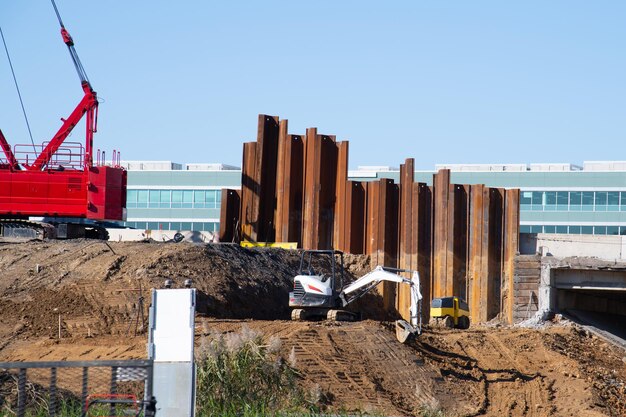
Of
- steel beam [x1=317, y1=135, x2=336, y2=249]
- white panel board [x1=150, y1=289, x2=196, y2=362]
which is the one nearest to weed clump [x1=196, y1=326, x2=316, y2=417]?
white panel board [x1=150, y1=289, x2=196, y2=362]

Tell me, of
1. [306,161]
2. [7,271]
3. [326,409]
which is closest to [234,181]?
[306,161]

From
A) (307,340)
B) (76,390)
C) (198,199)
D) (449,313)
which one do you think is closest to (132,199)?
(198,199)

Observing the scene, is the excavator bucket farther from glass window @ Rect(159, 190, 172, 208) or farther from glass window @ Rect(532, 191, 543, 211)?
glass window @ Rect(159, 190, 172, 208)

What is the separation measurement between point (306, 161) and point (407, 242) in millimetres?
4783

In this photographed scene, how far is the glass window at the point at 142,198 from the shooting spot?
61.6 m

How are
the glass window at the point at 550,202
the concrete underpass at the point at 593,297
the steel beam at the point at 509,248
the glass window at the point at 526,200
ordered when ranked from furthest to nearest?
the glass window at the point at 526,200 < the glass window at the point at 550,202 < the steel beam at the point at 509,248 < the concrete underpass at the point at 593,297

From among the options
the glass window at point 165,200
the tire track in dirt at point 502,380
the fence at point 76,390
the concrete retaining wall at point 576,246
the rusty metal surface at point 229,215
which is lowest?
the tire track in dirt at point 502,380

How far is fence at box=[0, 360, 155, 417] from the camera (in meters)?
10.2

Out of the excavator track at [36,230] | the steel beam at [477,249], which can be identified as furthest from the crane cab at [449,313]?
the excavator track at [36,230]

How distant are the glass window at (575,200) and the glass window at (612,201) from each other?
1456 mm

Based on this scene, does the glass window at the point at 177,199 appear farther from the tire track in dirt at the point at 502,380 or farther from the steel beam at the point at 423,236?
the tire track in dirt at the point at 502,380

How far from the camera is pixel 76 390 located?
17.9m

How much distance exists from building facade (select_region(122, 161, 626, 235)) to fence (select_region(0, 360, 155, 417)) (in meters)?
40.6

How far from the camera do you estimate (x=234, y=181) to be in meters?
60.2
